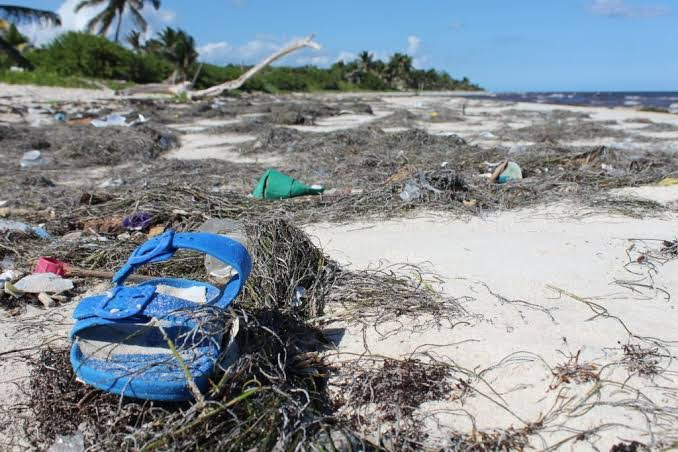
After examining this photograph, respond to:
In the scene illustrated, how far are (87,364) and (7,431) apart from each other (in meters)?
0.40

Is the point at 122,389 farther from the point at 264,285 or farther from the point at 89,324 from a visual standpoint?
the point at 264,285

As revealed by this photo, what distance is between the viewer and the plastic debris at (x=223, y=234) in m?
2.99

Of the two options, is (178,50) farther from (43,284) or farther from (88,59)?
(43,284)

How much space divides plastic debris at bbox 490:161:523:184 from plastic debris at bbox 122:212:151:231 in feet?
12.3

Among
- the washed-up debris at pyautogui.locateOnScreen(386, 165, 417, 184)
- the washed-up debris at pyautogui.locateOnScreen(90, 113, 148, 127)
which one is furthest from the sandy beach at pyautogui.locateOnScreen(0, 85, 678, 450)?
the washed-up debris at pyautogui.locateOnScreen(90, 113, 148, 127)

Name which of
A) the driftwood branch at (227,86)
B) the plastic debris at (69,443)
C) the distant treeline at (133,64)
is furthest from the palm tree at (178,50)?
the plastic debris at (69,443)

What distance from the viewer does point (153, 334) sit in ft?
6.26

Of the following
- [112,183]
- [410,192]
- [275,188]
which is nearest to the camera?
[410,192]

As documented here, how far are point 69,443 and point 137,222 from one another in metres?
2.52

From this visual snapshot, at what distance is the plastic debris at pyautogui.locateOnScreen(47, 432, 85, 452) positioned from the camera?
1.74 m

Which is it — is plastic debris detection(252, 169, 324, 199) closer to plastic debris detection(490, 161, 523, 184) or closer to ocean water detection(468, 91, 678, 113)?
plastic debris detection(490, 161, 523, 184)

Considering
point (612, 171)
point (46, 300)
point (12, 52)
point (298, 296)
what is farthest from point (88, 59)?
point (298, 296)

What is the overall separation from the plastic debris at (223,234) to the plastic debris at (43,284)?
0.82 meters

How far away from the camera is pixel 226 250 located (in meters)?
1.87
